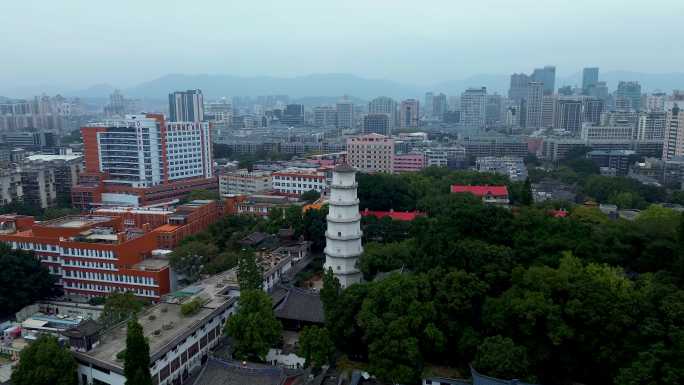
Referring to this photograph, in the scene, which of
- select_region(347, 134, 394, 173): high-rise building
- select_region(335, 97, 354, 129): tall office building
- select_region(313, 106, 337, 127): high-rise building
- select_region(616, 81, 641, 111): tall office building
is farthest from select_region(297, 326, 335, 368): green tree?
select_region(616, 81, 641, 111): tall office building

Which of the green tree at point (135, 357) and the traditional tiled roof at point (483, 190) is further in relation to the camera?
the traditional tiled roof at point (483, 190)

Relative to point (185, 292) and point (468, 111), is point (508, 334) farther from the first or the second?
point (468, 111)

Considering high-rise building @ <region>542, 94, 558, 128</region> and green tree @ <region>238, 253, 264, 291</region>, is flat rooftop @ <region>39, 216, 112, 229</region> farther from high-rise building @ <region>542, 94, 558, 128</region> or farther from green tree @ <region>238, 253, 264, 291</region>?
high-rise building @ <region>542, 94, 558, 128</region>

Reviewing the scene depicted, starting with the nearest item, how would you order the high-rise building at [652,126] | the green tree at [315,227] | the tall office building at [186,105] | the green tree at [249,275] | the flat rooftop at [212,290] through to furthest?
the green tree at [249,275] < the flat rooftop at [212,290] < the green tree at [315,227] < the high-rise building at [652,126] < the tall office building at [186,105]

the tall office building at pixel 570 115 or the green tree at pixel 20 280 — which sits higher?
the tall office building at pixel 570 115

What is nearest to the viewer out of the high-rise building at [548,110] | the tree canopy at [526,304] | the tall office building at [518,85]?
the tree canopy at [526,304]

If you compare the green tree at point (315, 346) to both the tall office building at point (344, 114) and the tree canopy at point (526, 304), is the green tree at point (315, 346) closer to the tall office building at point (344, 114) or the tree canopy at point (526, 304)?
the tree canopy at point (526, 304)

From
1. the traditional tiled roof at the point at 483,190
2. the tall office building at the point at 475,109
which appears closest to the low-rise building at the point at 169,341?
the traditional tiled roof at the point at 483,190

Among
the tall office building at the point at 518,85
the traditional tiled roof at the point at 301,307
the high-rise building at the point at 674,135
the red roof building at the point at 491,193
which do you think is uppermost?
the tall office building at the point at 518,85
